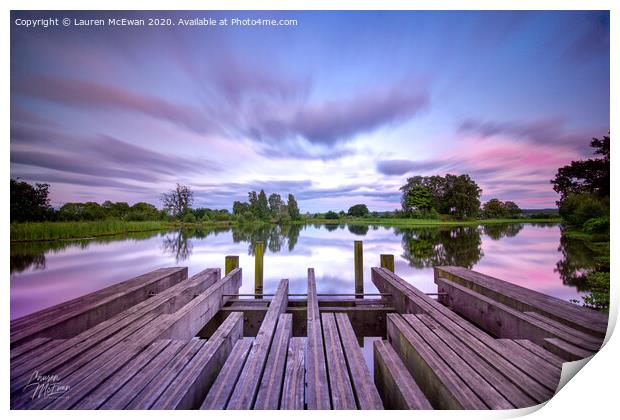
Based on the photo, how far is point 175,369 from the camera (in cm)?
157

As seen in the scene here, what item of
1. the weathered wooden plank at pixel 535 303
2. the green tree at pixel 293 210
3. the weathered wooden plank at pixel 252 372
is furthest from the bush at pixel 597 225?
the green tree at pixel 293 210

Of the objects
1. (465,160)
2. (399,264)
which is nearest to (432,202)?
(399,264)

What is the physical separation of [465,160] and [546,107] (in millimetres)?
1014

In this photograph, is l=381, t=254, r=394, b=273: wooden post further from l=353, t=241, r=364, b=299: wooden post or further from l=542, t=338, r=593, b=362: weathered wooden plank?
l=542, t=338, r=593, b=362: weathered wooden plank

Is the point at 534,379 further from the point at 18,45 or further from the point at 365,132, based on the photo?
the point at 18,45

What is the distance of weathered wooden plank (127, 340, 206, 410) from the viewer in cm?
136

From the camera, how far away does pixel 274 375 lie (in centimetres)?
157

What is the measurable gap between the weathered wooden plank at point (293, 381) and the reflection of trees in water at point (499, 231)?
4104 mm

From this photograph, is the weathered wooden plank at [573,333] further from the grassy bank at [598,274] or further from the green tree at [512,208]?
the green tree at [512,208]

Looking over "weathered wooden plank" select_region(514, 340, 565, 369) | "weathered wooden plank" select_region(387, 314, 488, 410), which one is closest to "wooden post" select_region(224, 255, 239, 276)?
"weathered wooden plank" select_region(387, 314, 488, 410)

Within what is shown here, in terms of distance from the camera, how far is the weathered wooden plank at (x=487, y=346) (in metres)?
1.49

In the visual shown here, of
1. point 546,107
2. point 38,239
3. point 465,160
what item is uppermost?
point 546,107

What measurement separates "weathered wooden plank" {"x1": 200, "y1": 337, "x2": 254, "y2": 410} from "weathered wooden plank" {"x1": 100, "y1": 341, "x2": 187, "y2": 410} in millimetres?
365

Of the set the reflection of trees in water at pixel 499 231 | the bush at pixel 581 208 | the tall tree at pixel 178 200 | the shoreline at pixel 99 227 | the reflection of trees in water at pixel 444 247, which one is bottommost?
the reflection of trees in water at pixel 444 247
